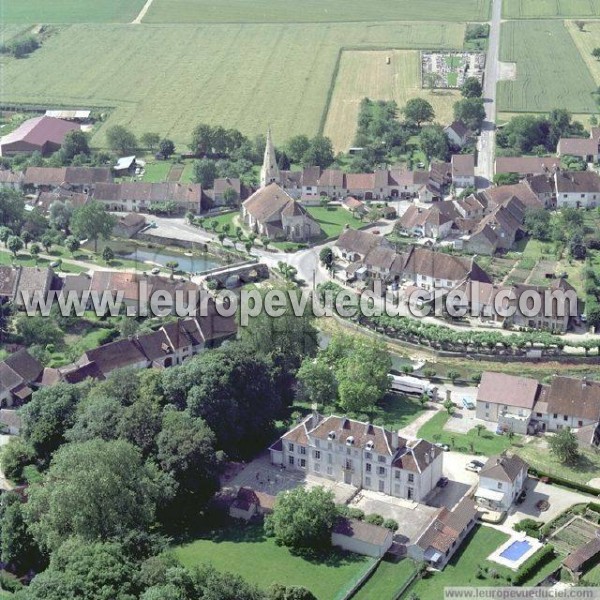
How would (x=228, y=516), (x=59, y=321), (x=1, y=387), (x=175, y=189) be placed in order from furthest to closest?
(x=175, y=189)
(x=59, y=321)
(x=1, y=387)
(x=228, y=516)

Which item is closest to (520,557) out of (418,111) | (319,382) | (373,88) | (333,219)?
(319,382)

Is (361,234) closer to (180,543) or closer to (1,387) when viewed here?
(1,387)

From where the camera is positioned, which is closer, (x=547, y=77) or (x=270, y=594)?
(x=270, y=594)

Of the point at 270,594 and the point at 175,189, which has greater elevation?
the point at 175,189

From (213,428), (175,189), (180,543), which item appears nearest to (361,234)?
(175,189)

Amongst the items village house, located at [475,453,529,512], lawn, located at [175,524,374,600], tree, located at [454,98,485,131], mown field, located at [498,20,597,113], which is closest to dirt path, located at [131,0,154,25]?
mown field, located at [498,20,597,113]

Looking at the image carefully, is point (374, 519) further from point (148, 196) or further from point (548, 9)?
point (548, 9)
